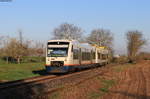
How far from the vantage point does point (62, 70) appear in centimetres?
2419

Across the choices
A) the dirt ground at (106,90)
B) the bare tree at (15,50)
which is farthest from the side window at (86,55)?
the bare tree at (15,50)

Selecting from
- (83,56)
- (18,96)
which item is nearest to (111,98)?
(18,96)

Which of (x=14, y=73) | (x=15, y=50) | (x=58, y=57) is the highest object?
(x=15, y=50)

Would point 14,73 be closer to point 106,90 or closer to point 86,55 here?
point 86,55

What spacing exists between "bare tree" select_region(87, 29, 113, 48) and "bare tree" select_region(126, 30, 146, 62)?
6294mm

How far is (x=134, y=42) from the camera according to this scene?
90.4 metres

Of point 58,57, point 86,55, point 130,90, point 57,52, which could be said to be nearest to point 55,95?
point 130,90

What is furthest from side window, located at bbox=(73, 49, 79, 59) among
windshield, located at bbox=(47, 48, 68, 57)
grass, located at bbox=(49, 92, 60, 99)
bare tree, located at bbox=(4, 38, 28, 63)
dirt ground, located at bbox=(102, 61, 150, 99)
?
bare tree, located at bbox=(4, 38, 28, 63)

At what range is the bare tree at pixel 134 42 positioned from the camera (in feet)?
291

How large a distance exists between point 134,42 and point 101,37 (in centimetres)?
1099

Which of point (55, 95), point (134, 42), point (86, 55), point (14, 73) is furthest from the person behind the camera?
point (134, 42)

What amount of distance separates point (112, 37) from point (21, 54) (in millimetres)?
46954

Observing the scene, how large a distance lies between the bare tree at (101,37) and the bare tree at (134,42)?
6.29 meters

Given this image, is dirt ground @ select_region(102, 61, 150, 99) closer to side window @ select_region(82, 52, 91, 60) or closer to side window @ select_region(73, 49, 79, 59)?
side window @ select_region(73, 49, 79, 59)
